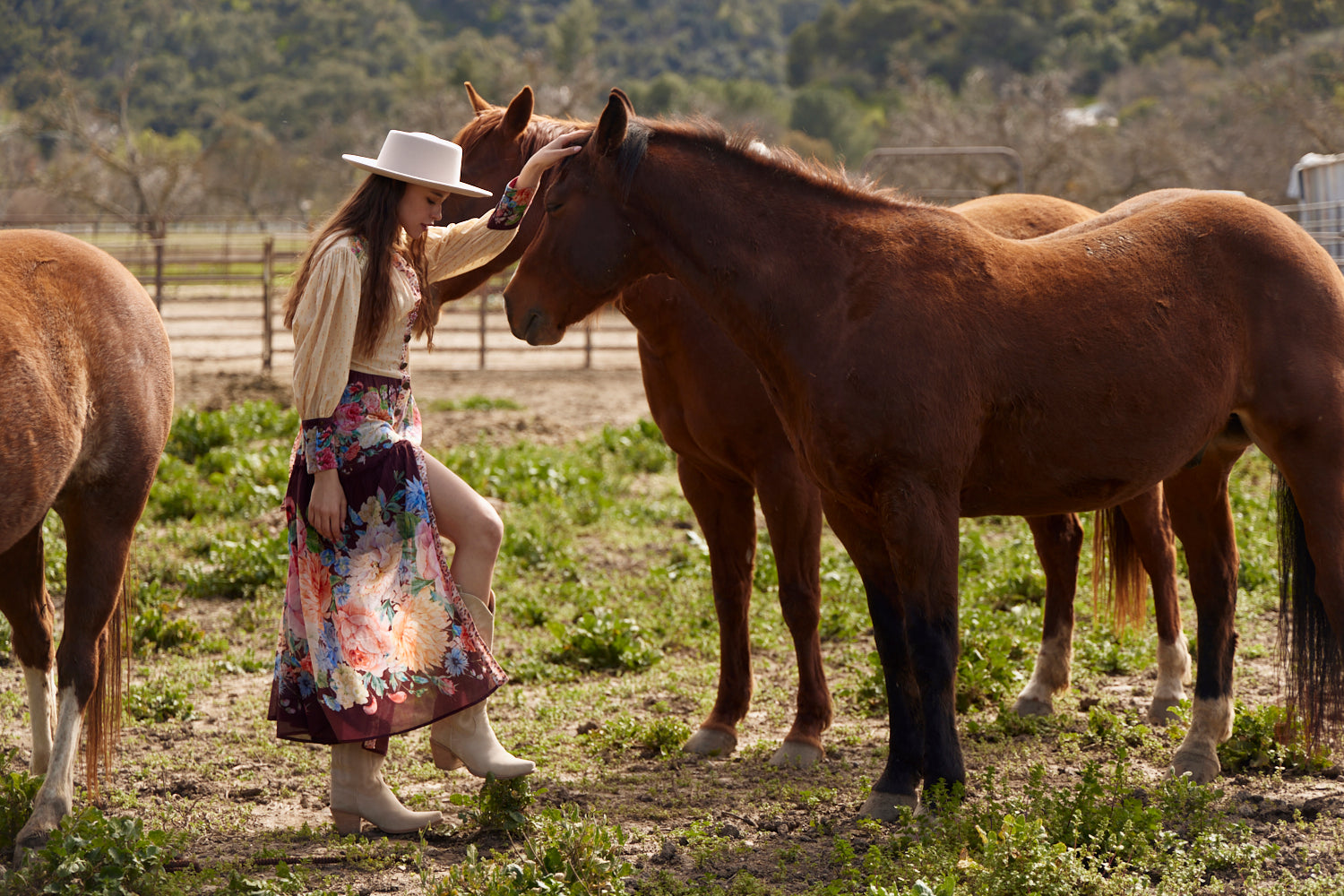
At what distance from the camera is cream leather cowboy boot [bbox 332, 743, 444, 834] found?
331cm

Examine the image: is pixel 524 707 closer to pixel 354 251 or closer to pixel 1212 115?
pixel 354 251

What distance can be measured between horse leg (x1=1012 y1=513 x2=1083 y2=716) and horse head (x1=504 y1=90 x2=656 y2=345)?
2176 mm

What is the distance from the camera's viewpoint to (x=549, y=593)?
20.1 feet

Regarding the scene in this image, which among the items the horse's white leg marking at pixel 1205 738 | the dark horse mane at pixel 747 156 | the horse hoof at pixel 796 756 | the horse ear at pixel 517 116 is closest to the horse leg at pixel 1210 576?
the horse's white leg marking at pixel 1205 738

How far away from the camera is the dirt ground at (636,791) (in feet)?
10.4

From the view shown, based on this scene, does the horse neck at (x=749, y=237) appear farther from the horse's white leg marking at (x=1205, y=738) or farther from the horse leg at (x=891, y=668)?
the horse's white leg marking at (x=1205, y=738)

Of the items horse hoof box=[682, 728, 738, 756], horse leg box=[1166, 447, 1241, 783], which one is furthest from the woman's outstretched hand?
horse leg box=[1166, 447, 1241, 783]

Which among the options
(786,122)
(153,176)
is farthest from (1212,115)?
(153,176)

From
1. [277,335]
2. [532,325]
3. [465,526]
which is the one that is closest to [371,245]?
[532,325]

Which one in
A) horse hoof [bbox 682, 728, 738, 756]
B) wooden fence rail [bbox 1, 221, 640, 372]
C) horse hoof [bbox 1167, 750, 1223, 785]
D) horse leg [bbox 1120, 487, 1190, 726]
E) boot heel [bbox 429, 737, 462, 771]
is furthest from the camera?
wooden fence rail [bbox 1, 221, 640, 372]

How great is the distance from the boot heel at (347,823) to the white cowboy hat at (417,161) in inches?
73.9

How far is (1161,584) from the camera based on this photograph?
4.56 m

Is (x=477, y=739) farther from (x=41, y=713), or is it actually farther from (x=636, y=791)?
(x=41, y=713)

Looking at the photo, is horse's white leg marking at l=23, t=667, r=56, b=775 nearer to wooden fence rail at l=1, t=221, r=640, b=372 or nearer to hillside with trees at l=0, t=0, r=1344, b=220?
wooden fence rail at l=1, t=221, r=640, b=372
